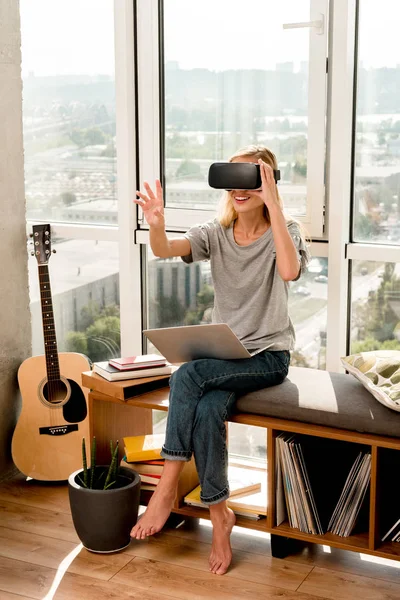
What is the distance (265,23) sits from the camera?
2.98m

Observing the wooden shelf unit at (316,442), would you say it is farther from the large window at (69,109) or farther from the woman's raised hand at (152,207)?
the large window at (69,109)

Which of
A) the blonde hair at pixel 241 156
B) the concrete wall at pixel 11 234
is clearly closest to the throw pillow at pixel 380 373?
the blonde hair at pixel 241 156

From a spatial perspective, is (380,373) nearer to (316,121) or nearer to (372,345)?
(372,345)

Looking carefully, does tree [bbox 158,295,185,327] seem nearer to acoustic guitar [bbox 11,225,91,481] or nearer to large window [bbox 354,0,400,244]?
acoustic guitar [bbox 11,225,91,481]

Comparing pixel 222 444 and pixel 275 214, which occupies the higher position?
pixel 275 214

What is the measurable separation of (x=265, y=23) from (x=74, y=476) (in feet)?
5.55

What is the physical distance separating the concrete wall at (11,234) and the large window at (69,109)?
247 mm

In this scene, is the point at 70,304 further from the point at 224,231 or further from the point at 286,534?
the point at 286,534

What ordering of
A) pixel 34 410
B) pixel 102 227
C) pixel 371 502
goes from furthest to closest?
1. pixel 102 227
2. pixel 34 410
3. pixel 371 502

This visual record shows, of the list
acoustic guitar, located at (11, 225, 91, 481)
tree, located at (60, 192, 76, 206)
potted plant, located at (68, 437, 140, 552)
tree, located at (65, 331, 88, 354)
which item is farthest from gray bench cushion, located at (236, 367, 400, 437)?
tree, located at (60, 192, 76, 206)

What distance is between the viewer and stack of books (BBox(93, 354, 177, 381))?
110 inches

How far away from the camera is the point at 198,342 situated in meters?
2.59

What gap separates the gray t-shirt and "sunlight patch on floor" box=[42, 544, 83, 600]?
847 mm

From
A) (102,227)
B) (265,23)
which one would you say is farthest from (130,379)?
(265,23)
